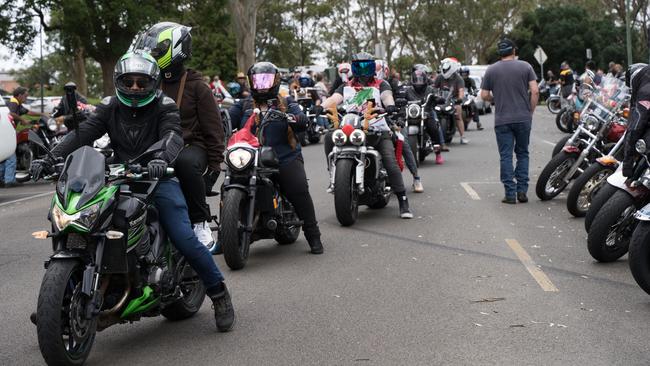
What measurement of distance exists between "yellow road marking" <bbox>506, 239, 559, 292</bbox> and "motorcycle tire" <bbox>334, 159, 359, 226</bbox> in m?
1.85

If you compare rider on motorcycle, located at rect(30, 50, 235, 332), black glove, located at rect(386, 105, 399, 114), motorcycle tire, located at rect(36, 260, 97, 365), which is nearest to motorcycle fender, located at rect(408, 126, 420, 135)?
black glove, located at rect(386, 105, 399, 114)

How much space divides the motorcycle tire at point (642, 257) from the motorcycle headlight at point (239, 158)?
11.1 feet

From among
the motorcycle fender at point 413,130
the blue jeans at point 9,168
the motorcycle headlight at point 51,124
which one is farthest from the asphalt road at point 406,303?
the motorcycle headlight at point 51,124

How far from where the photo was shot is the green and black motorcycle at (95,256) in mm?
5070

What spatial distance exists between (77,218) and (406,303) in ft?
9.22

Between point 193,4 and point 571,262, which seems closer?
point 571,262

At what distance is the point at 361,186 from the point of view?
10805mm

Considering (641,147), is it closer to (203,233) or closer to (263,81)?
(263,81)

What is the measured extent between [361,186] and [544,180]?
9.42 ft

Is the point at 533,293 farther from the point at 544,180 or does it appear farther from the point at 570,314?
the point at 544,180

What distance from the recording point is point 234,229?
827 cm

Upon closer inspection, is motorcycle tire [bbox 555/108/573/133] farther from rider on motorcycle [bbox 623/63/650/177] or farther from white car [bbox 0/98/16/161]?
rider on motorcycle [bbox 623/63/650/177]

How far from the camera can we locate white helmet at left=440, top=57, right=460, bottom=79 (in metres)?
21.8

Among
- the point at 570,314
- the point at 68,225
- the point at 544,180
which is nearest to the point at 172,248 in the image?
the point at 68,225
